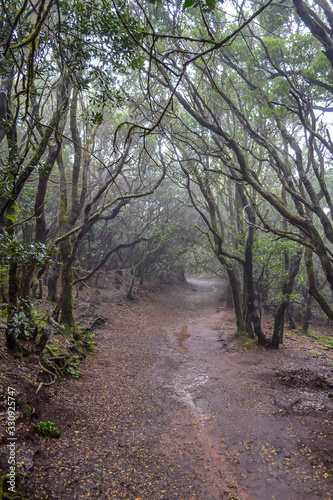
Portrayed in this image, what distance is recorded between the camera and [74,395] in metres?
6.45

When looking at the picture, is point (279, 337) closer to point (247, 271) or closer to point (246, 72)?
point (247, 271)

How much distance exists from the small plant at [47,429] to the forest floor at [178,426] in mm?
116

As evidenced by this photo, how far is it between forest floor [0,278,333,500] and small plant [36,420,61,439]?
12cm

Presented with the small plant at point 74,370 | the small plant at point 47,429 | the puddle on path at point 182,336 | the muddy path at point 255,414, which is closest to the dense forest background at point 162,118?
the small plant at point 74,370

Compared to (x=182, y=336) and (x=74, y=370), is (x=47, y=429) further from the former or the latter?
(x=182, y=336)

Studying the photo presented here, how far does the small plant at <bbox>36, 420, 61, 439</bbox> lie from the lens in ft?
15.0

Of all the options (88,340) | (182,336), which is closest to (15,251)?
(88,340)

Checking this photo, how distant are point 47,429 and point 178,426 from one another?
2853 mm

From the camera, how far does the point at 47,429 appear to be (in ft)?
15.3

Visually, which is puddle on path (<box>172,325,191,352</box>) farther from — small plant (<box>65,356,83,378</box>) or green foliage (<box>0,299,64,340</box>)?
green foliage (<box>0,299,64,340</box>)

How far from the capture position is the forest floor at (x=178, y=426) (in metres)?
4.30

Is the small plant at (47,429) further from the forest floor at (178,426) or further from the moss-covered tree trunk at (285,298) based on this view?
the moss-covered tree trunk at (285,298)

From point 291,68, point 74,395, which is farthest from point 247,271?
point 74,395

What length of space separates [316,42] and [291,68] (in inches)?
54.0
